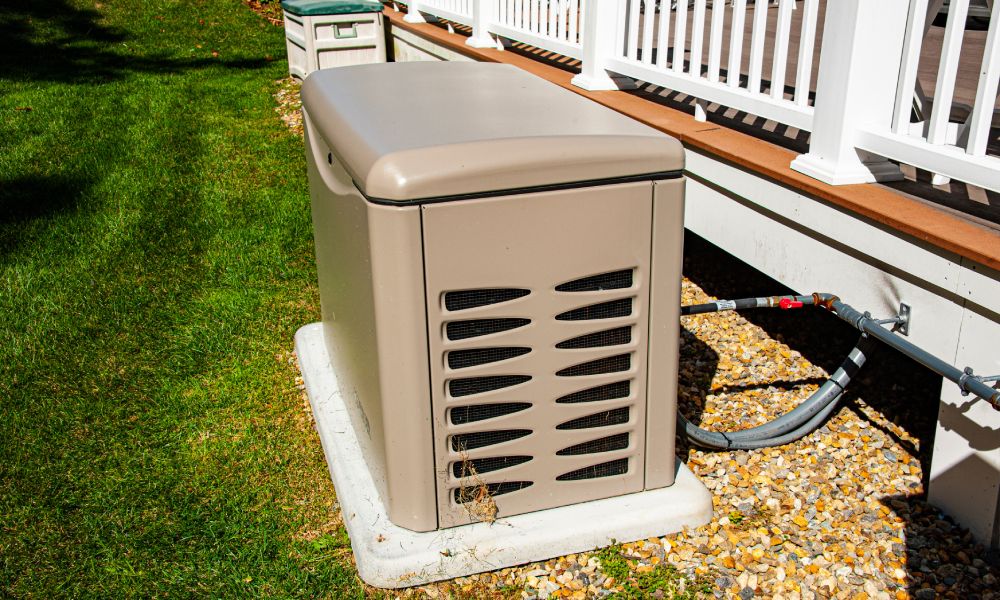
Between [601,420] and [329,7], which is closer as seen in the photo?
[601,420]

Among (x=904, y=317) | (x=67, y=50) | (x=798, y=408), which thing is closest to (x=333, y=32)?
(x=67, y=50)

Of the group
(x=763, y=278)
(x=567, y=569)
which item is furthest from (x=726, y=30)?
(x=567, y=569)

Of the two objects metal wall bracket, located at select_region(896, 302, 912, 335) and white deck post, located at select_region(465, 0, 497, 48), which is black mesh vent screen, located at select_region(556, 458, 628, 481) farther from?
white deck post, located at select_region(465, 0, 497, 48)

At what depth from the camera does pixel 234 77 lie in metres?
8.77

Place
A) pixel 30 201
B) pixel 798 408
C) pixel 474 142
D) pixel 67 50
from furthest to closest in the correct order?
pixel 67 50 → pixel 30 201 → pixel 798 408 → pixel 474 142

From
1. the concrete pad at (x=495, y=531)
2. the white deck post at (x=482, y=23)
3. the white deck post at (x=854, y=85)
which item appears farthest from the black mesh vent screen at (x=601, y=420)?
the white deck post at (x=482, y=23)

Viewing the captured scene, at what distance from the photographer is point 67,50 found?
31.8ft

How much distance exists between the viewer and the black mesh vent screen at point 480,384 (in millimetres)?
2424

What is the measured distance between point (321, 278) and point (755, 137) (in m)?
1.85

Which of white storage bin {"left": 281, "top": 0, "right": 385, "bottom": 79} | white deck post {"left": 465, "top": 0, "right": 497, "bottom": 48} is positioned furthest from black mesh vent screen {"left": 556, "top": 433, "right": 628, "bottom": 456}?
white storage bin {"left": 281, "top": 0, "right": 385, "bottom": 79}

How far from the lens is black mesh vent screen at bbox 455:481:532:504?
253 centimetres

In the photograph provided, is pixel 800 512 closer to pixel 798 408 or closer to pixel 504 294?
pixel 798 408

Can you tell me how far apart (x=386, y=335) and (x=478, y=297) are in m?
0.25

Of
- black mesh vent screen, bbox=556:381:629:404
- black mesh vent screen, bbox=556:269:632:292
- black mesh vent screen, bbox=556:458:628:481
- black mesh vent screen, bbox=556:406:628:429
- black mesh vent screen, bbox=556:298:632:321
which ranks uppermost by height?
black mesh vent screen, bbox=556:269:632:292
